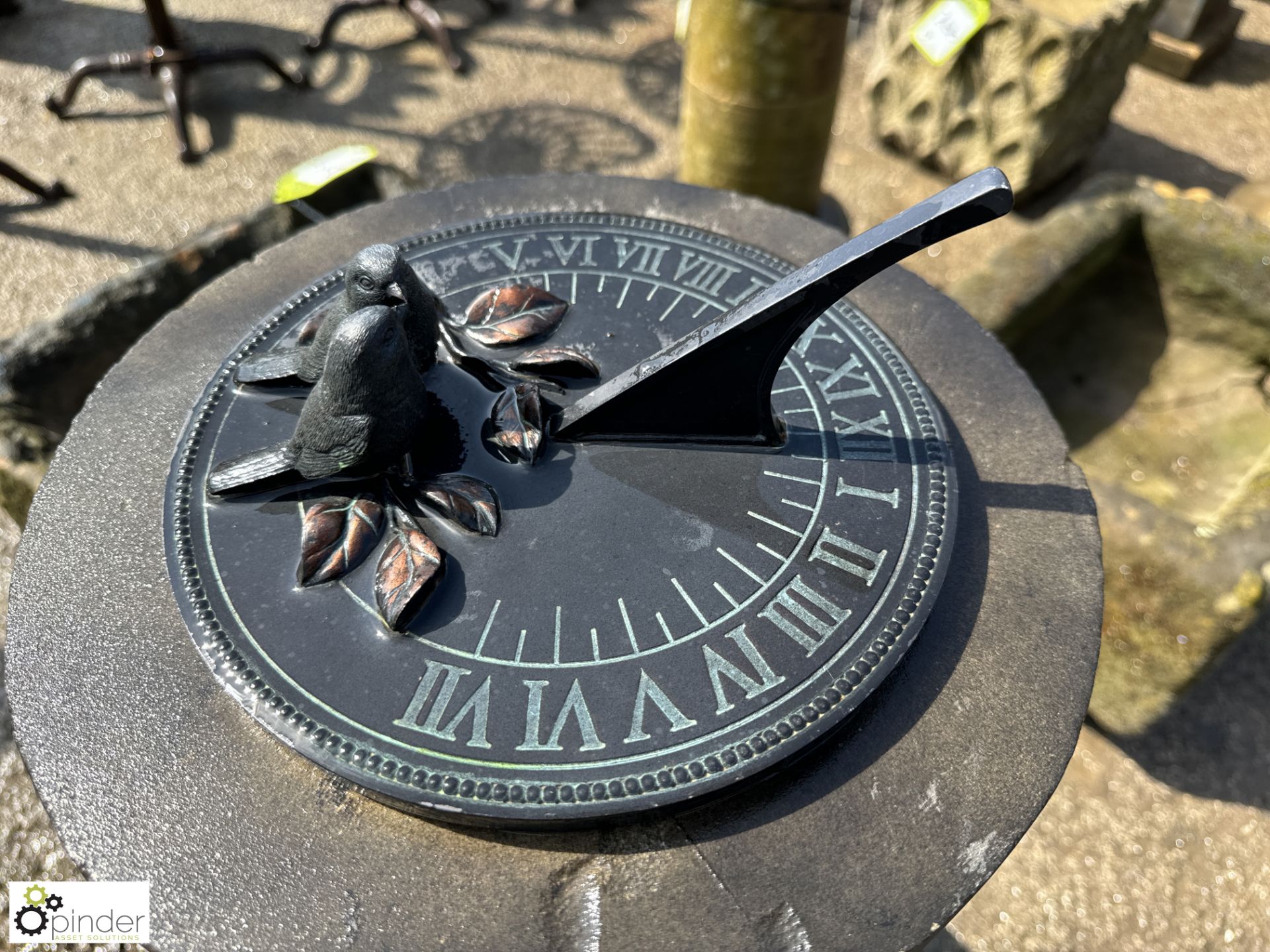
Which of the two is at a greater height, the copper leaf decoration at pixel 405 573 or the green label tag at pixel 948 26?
the green label tag at pixel 948 26

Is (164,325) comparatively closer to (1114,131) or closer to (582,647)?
(582,647)

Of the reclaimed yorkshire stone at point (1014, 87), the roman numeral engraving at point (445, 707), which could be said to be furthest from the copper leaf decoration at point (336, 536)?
the reclaimed yorkshire stone at point (1014, 87)

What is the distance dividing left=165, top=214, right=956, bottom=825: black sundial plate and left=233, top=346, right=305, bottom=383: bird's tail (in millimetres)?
44

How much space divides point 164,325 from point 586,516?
4.85 feet

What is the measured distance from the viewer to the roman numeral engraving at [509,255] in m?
2.71

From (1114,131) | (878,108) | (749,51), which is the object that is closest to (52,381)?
(749,51)

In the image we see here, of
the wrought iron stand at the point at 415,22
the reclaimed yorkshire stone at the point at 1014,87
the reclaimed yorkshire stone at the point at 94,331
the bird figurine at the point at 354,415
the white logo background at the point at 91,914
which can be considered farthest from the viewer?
the wrought iron stand at the point at 415,22

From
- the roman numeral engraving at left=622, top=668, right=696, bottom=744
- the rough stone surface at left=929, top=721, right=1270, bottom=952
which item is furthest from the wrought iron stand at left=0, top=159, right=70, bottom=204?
the rough stone surface at left=929, top=721, right=1270, bottom=952

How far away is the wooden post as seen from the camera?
395cm

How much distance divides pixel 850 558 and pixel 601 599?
0.57 metres

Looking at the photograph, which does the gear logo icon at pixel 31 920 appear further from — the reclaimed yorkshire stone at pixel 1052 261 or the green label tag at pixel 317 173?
the reclaimed yorkshire stone at pixel 1052 261

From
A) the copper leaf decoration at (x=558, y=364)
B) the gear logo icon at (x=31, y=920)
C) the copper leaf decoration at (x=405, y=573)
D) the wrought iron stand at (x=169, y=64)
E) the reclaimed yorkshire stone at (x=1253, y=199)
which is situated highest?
the copper leaf decoration at (x=558, y=364)

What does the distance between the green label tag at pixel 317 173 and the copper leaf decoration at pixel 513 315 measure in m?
0.73

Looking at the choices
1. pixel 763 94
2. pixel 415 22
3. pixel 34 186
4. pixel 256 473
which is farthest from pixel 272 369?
pixel 415 22
